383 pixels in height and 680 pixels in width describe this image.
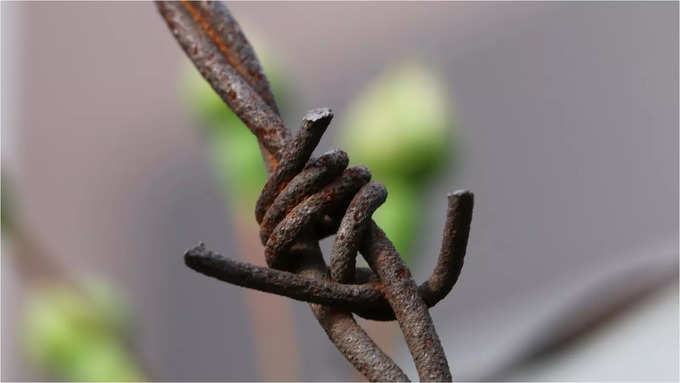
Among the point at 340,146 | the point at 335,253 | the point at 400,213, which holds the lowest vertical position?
the point at 335,253

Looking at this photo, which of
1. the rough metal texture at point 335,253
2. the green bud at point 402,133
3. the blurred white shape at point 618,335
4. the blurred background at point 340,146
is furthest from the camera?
the blurred background at point 340,146

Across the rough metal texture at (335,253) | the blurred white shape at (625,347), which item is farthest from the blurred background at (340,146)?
the rough metal texture at (335,253)

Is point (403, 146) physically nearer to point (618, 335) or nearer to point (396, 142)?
point (396, 142)

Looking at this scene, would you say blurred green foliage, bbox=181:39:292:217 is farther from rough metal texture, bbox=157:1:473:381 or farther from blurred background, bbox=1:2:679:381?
blurred background, bbox=1:2:679:381

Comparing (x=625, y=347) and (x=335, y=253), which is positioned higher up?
(x=625, y=347)

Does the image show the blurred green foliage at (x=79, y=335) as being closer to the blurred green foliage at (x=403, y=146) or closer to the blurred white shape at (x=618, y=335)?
the blurred green foliage at (x=403, y=146)

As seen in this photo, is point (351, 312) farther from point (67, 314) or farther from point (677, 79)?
point (677, 79)

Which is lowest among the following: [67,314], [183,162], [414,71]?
[67,314]

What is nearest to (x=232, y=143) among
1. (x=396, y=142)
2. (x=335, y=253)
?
(x=396, y=142)

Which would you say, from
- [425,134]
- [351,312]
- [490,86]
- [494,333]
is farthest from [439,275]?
[490,86]
